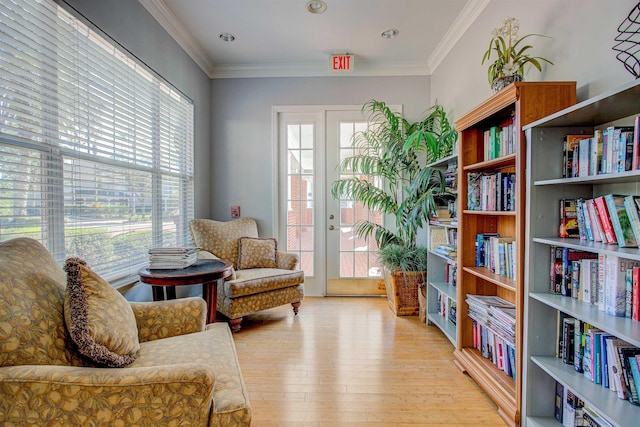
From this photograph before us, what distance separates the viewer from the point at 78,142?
5.70 ft

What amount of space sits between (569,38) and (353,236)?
102 inches

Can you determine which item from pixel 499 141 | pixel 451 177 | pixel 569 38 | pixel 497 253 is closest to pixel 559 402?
pixel 497 253

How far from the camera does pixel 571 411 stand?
1.35 meters

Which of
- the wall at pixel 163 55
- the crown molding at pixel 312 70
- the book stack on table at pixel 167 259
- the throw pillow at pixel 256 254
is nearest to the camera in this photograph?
the wall at pixel 163 55

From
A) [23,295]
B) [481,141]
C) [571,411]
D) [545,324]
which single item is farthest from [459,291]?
[23,295]

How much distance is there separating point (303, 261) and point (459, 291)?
199cm

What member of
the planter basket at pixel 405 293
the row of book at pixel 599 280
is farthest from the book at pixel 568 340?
the planter basket at pixel 405 293

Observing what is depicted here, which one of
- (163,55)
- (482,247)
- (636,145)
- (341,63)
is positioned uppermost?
(341,63)

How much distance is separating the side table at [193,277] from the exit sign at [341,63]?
236 centimetres

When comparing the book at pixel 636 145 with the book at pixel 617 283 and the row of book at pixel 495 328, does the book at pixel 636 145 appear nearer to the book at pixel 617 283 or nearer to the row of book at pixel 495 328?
the book at pixel 617 283

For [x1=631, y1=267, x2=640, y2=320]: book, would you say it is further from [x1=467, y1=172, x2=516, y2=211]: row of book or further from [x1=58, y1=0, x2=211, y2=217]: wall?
[x1=58, y1=0, x2=211, y2=217]: wall

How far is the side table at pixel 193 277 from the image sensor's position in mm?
1992

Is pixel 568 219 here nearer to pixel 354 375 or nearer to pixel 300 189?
pixel 354 375

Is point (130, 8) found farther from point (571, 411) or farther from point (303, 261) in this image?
point (571, 411)
